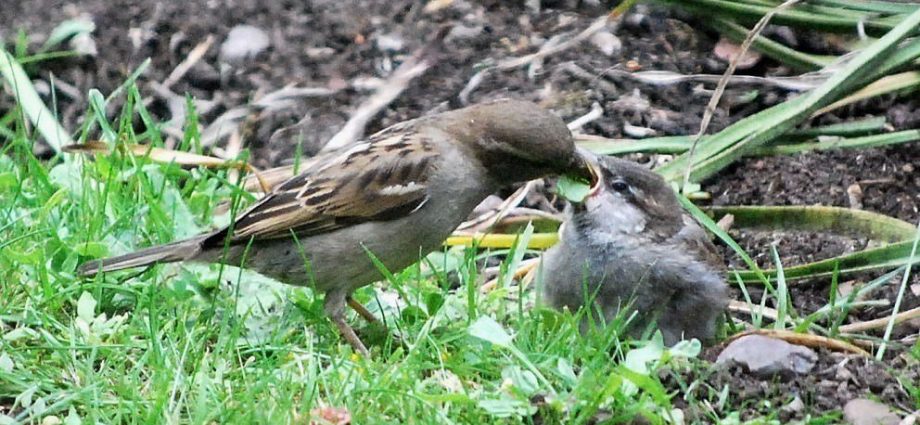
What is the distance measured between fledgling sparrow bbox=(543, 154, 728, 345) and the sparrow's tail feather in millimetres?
1259

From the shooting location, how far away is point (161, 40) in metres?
7.46

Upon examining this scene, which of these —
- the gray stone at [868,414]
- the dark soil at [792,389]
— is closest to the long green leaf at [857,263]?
the dark soil at [792,389]

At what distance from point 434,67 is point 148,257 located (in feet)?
8.88

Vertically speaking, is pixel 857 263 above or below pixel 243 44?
below

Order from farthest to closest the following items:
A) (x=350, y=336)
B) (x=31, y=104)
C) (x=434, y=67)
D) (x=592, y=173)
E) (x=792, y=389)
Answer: (x=434, y=67) < (x=31, y=104) < (x=592, y=173) < (x=350, y=336) < (x=792, y=389)

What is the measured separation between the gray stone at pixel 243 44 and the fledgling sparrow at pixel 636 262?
2932mm

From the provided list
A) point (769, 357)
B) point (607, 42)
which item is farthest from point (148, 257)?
point (607, 42)

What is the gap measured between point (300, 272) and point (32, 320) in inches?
35.9

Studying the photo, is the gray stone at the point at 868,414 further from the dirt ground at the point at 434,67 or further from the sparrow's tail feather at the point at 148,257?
the sparrow's tail feather at the point at 148,257

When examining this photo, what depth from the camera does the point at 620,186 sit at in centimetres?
500

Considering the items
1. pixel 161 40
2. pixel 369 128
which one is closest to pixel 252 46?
pixel 161 40

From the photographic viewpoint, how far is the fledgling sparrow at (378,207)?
4844 mm

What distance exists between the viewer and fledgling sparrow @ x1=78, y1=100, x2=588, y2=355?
15.9 ft

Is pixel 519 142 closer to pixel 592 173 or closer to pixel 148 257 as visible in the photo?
pixel 592 173
